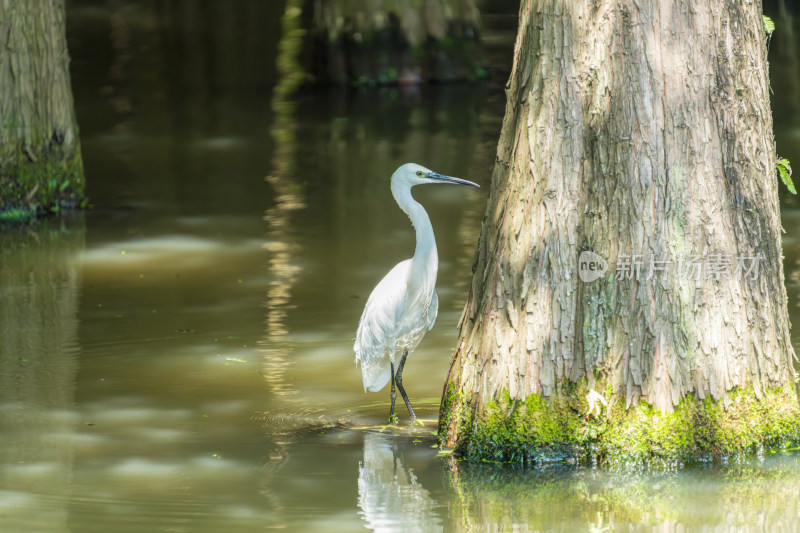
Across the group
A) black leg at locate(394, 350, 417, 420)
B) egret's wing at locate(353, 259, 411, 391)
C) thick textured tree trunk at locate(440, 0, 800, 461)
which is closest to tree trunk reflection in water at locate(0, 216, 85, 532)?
egret's wing at locate(353, 259, 411, 391)

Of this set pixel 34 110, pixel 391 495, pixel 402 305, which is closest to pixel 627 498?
pixel 391 495

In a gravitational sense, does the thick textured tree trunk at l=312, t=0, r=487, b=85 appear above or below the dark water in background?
above

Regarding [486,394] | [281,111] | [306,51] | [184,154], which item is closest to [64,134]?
[184,154]

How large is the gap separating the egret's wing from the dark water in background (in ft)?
0.99

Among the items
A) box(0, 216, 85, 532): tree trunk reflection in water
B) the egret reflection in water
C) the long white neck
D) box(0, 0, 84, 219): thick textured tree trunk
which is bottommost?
the egret reflection in water

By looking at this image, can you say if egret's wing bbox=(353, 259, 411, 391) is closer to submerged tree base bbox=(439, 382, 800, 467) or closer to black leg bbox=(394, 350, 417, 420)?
black leg bbox=(394, 350, 417, 420)

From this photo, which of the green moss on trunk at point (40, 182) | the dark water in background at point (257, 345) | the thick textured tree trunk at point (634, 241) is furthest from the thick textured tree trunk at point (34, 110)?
the thick textured tree trunk at point (634, 241)

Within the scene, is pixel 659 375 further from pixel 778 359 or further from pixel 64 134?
pixel 64 134

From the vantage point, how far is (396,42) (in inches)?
699

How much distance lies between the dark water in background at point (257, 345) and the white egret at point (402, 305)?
0.27 metres

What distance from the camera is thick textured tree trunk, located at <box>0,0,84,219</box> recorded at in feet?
36.2

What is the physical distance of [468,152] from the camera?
14008mm

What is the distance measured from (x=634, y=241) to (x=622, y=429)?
0.85 metres

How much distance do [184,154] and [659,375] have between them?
31.1 feet
